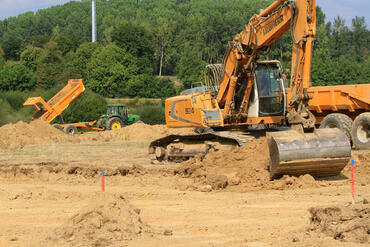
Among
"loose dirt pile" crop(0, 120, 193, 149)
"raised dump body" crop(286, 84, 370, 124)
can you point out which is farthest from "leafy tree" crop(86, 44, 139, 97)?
"raised dump body" crop(286, 84, 370, 124)

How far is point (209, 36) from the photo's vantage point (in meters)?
100

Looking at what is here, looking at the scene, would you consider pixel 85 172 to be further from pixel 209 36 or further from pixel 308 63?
pixel 209 36

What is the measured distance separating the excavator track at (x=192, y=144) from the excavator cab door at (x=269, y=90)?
2.90 feet

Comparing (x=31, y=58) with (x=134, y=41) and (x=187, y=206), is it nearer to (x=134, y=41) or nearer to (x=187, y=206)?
(x=134, y=41)

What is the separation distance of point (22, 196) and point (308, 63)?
6626 millimetres

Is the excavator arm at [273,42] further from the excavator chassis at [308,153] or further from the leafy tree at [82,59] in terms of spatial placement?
the leafy tree at [82,59]

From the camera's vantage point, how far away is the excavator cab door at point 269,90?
1388 centimetres

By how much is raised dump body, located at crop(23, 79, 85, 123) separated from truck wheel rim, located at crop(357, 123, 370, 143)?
64.4 ft

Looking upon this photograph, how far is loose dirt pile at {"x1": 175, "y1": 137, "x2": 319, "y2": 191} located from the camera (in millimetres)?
10273

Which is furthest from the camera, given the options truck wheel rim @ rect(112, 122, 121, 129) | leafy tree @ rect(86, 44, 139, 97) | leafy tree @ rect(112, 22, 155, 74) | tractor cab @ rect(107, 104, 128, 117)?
leafy tree @ rect(112, 22, 155, 74)

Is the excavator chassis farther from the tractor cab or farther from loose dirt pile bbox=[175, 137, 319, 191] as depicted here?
the tractor cab

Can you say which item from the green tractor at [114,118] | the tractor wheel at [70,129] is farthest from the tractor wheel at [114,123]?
the tractor wheel at [70,129]

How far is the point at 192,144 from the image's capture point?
49.8 ft

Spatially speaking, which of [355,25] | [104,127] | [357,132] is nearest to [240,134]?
[357,132]
